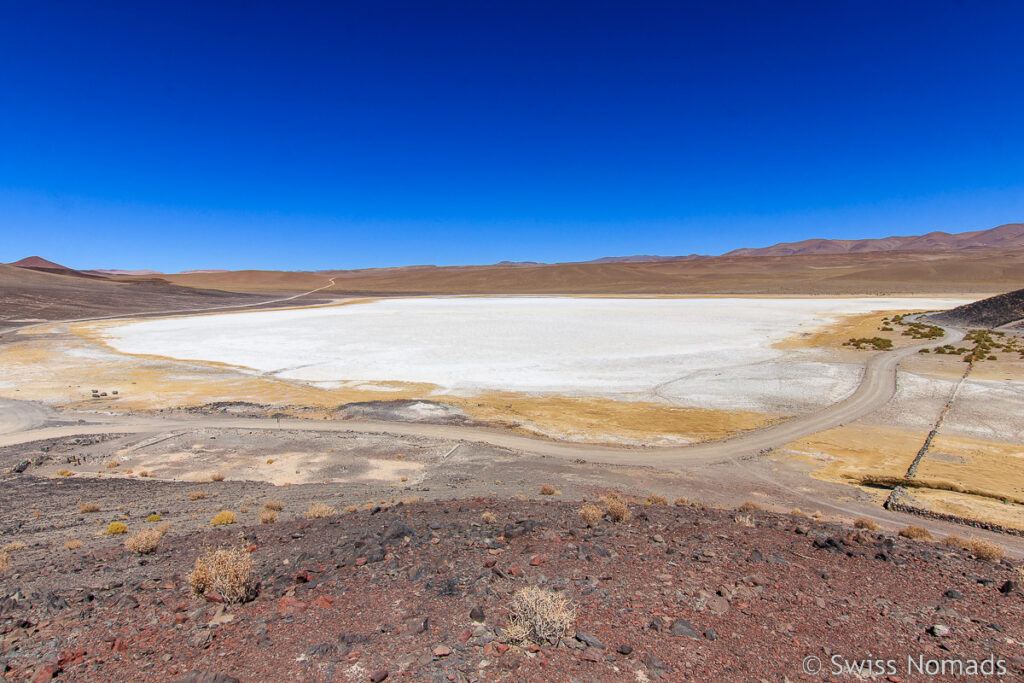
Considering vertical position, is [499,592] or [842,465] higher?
[499,592]

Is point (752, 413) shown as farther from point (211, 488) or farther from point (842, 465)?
point (211, 488)

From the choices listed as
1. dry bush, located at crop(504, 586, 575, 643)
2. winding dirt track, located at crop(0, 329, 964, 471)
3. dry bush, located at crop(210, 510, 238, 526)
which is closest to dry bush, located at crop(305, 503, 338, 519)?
dry bush, located at crop(210, 510, 238, 526)

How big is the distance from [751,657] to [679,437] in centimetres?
1223

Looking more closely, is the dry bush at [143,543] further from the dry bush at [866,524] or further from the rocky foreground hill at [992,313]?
the rocky foreground hill at [992,313]

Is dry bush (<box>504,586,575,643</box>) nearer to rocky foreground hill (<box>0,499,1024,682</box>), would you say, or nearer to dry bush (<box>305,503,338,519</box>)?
rocky foreground hill (<box>0,499,1024,682</box>)

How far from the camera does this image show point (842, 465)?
1391 cm

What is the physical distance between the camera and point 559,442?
54.4 feet

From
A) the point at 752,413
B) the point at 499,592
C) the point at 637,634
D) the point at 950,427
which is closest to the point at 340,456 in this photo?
the point at 499,592

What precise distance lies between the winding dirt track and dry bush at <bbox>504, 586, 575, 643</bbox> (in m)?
9.37

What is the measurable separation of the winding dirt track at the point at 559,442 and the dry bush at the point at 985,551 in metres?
6.75

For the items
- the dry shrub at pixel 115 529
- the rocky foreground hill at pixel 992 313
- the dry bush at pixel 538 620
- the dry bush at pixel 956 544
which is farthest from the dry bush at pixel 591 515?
the rocky foreground hill at pixel 992 313

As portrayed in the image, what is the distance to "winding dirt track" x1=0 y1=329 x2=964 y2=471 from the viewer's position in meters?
15.2

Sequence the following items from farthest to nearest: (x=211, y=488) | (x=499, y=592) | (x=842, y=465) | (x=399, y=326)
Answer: (x=399, y=326) < (x=842, y=465) < (x=211, y=488) < (x=499, y=592)

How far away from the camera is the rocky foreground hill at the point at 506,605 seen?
4.97 meters
